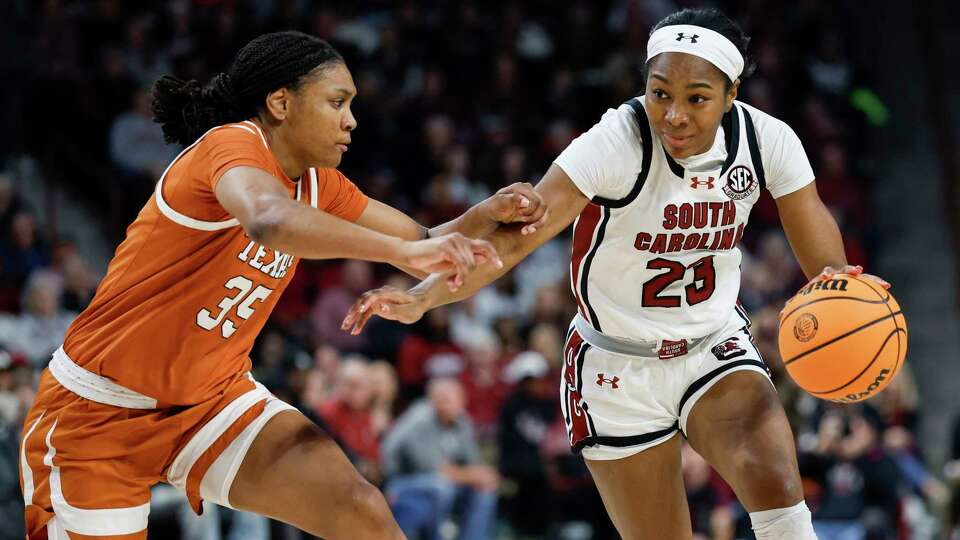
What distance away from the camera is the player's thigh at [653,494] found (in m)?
4.77

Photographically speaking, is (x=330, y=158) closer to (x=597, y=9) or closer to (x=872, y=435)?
(x=872, y=435)

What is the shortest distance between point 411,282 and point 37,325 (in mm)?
3296

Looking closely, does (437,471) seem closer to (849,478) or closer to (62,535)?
(849,478)

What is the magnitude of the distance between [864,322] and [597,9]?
10.7 m

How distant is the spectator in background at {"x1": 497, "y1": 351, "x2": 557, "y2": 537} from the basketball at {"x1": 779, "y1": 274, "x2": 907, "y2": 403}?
5530mm

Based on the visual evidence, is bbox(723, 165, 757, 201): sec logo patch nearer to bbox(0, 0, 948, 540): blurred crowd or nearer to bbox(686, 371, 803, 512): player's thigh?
bbox(686, 371, 803, 512): player's thigh

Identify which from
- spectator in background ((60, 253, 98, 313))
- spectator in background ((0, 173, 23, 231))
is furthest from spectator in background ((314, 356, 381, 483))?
spectator in background ((0, 173, 23, 231))

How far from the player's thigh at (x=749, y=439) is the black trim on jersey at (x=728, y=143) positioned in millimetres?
807

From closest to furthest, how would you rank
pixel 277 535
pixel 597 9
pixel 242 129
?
pixel 242 129 → pixel 277 535 → pixel 597 9

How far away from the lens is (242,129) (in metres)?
4.25

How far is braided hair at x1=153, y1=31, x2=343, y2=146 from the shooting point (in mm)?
4359

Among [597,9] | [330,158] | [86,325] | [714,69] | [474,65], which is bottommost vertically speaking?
[86,325]

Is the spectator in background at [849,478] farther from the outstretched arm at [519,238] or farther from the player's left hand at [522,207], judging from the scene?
the player's left hand at [522,207]

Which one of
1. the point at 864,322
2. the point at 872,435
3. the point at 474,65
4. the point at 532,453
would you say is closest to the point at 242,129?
the point at 864,322
